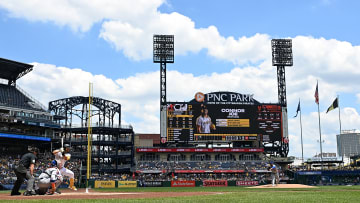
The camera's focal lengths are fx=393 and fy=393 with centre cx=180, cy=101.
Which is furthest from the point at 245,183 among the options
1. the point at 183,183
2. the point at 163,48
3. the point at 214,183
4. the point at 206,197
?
the point at 206,197

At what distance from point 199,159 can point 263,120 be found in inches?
537

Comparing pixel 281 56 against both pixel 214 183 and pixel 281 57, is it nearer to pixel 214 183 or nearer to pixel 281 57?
pixel 281 57

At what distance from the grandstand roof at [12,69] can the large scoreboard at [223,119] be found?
27347 mm

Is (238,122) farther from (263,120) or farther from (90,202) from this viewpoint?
(90,202)

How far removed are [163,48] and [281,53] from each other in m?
23.2

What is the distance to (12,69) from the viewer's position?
228ft

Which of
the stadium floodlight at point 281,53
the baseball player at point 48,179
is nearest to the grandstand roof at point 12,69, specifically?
the stadium floodlight at point 281,53

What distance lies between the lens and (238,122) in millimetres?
68312

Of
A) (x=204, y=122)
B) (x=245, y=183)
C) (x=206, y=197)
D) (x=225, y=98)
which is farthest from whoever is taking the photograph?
(x=225, y=98)

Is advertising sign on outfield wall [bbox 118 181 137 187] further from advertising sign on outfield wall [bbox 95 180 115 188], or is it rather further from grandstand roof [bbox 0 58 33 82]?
grandstand roof [bbox 0 58 33 82]

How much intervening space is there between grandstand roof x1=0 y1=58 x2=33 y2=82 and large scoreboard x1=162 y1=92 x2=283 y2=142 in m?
27.3

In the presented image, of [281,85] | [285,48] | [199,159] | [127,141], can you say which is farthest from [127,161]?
[285,48]

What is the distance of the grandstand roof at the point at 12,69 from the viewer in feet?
223

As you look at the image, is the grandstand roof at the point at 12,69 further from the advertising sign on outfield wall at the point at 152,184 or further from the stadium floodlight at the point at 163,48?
the advertising sign on outfield wall at the point at 152,184
